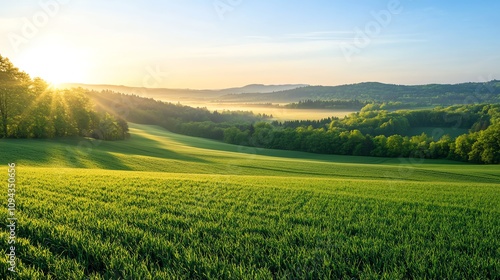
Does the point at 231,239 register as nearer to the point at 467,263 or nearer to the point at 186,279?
the point at 186,279

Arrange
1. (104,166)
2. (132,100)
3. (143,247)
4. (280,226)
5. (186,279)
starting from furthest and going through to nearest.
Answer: (132,100) → (104,166) → (280,226) → (143,247) → (186,279)

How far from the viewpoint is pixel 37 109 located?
5066 centimetres

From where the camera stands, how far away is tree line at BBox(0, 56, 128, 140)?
157 ft

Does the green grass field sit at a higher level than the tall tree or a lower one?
lower

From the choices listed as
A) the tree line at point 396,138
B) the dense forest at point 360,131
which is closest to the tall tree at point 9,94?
the dense forest at point 360,131

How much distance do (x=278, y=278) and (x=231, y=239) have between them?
216 centimetres

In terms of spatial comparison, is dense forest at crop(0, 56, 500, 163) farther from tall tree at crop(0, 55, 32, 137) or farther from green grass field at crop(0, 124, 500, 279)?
green grass field at crop(0, 124, 500, 279)

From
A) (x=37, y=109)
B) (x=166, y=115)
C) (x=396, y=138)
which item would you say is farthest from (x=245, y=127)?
(x=37, y=109)

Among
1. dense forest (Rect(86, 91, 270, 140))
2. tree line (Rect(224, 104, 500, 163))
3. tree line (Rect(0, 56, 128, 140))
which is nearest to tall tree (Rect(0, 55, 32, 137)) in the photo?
tree line (Rect(0, 56, 128, 140))

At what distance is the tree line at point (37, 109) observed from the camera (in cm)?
4784

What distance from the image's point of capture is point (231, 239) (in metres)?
7.74

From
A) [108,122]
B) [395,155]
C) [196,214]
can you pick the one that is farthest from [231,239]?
[395,155]

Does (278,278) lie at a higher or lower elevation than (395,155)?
higher

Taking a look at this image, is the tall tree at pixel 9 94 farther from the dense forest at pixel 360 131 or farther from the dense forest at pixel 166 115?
the dense forest at pixel 166 115
